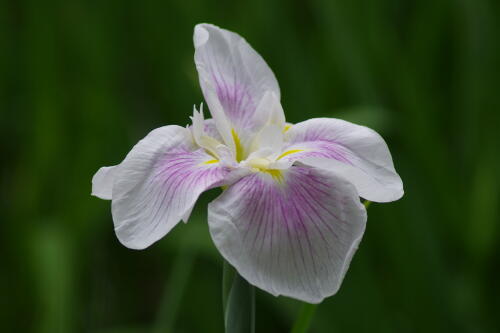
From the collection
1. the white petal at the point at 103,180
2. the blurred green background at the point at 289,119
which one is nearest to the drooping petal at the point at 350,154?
the white petal at the point at 103,180

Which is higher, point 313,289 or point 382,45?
point 313,289

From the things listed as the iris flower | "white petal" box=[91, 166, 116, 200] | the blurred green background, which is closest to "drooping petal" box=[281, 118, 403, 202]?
the iris flower

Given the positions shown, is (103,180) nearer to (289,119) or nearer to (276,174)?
(276,174)

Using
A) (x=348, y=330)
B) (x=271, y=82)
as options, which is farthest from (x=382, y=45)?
(x=271, y=82)

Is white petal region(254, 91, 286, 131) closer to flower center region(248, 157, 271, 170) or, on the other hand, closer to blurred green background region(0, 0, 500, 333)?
flower center region(248, 157, 271, 170)
